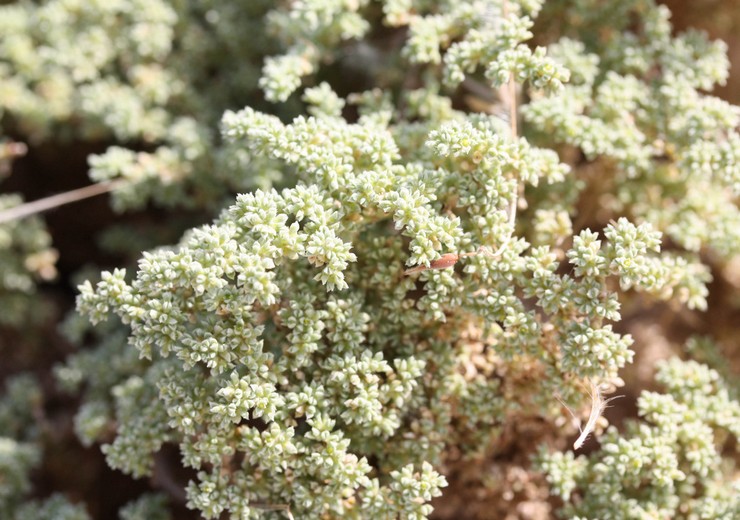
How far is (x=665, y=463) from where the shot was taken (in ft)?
5.14

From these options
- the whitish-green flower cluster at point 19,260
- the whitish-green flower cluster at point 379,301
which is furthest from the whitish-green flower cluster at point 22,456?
the whitish-green flower cluster at point 379,301

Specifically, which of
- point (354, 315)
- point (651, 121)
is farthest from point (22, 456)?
point (651, 121)

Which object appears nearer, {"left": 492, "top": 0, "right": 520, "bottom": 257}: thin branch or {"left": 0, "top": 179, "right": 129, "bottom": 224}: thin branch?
{"left": 492, "top": 0, "right": 520, "bottom": 257}: thin branch

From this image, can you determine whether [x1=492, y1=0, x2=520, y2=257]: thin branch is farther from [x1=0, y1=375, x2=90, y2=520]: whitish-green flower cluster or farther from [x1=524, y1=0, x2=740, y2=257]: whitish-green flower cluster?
[x1=0, y1=375, x2=90, y2=520]: whitish-green flower cluster

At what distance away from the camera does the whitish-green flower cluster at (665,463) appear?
1.59 metres

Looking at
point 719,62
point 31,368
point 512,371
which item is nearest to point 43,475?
point 31,368

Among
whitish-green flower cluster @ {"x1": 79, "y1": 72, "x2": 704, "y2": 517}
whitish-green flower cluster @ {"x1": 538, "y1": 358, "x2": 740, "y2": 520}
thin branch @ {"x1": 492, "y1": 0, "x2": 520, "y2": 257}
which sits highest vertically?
thin branch @ {"x1": 492, "y1": 0, "x2": 520, "y2": 257}

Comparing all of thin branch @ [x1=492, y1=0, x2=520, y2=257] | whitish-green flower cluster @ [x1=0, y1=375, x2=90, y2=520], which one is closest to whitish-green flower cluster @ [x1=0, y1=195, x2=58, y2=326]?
whitish-green flower cluster @ [x1=0, y1=375, x2=90, y2=520]

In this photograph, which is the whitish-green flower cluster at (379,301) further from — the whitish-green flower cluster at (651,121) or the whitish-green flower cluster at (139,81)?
the whitish-green flower cluster at (139,81)

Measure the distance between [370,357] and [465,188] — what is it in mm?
396

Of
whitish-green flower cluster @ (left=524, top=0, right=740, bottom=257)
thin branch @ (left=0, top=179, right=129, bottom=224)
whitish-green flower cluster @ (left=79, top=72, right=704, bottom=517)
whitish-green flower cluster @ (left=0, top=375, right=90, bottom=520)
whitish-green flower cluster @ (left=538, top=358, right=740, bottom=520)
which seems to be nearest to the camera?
whitish-green flower cluster @ (left=79, top=72, right=704, bottom=517)

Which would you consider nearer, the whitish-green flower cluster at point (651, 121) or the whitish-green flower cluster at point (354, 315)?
the whitish-green flower cluster at point (354, 315)

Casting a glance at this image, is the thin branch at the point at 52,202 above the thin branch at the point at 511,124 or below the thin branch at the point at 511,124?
above

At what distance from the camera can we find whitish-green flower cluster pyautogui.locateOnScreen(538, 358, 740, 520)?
5.21 feet
